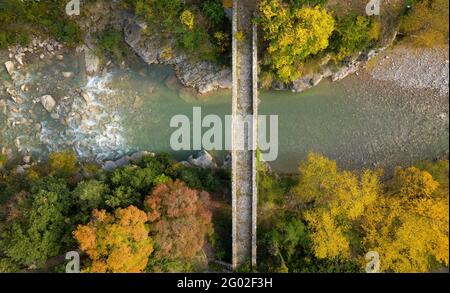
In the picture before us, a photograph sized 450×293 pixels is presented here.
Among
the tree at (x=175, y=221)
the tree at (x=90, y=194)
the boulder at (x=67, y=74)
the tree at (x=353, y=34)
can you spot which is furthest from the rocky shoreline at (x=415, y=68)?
the boulder at (x=67, y=74)

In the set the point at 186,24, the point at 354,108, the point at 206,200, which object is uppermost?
the point at 186,24

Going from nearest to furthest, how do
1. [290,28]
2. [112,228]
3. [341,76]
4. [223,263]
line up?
1. [112,228]
2. [290,28]
3. [223,263]
4. [341,76]

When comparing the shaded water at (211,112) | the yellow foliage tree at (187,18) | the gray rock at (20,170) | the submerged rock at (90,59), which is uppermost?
the yellow foliage tree at (187,18)

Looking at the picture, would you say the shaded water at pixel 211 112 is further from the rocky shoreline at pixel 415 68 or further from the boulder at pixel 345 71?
the rocky shoreline at pixel 415 68

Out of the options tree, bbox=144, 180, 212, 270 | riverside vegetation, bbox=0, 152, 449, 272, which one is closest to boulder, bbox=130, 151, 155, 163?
riverside vegetation, bbox=0, 152, 449, 272

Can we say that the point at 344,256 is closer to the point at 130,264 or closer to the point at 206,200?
the point at 206,200

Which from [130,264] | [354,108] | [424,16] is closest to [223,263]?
[130,264]

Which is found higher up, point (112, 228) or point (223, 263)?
point (112, 228)
